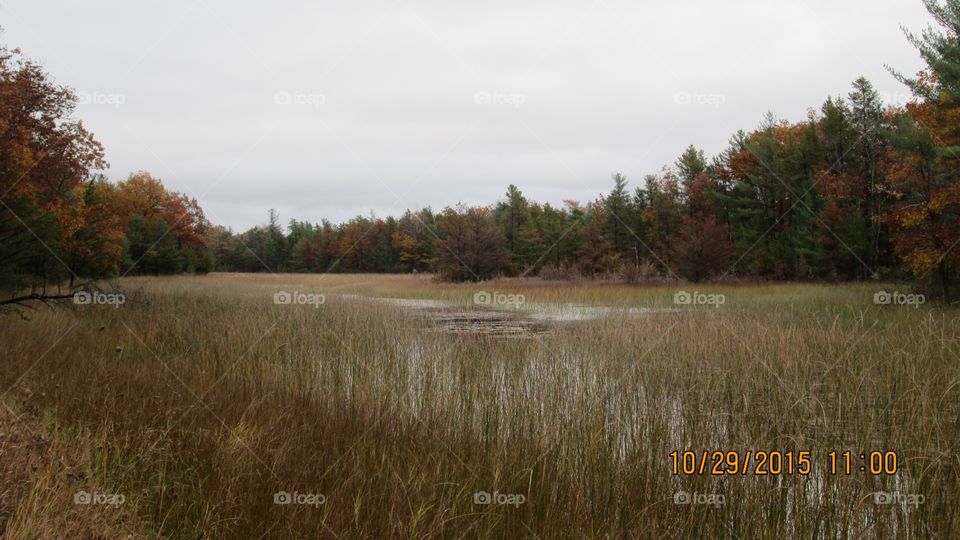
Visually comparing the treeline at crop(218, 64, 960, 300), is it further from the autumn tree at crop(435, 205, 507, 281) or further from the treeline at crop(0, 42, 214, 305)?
the treeline at crop(0, 42, 214, 305)

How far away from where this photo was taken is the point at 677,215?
3850 cm

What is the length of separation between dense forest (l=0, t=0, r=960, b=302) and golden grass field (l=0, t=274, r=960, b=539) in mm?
3970

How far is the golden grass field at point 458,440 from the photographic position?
10.4ft

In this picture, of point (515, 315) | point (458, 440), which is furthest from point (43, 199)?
point (458, 440)

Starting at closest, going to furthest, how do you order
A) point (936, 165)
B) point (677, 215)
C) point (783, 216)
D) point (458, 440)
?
point (458, 440) < point (936, 165) < point (783, 216) < point (677, 215)

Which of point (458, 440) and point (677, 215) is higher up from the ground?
point (677, 215)

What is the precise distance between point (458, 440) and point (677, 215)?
36985 mm

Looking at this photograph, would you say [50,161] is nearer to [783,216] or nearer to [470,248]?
[470,248]

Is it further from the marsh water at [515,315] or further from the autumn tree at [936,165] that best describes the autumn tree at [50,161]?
the autumn tree at [936,165]

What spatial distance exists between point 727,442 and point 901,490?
42.7 inches

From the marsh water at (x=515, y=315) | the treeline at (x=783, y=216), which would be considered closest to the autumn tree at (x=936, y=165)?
the treeline at (x=783, y=216)

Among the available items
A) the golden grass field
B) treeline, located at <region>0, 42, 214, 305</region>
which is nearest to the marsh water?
the golden grass field

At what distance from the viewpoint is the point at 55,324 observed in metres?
8.66

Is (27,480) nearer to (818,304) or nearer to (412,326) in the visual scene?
(412,326)
